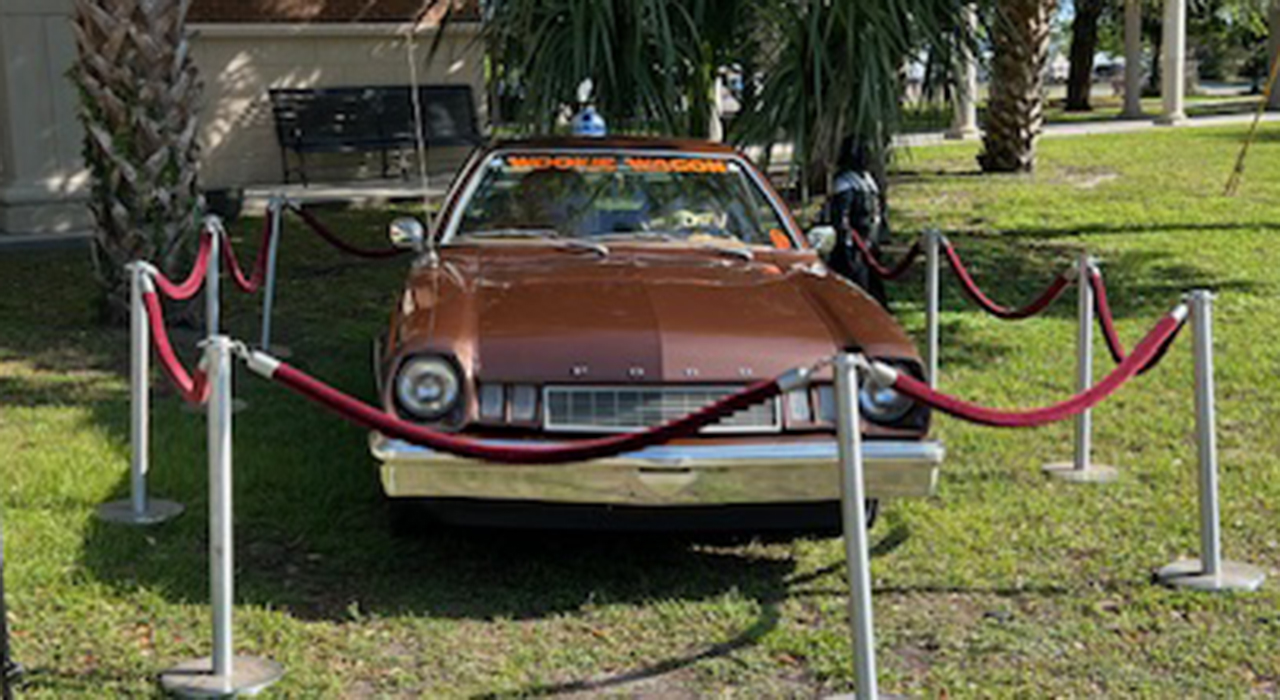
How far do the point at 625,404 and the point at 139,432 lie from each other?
2.10 metres

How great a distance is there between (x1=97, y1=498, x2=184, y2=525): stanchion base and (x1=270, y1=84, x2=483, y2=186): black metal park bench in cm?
1223

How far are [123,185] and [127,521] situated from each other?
3.90m

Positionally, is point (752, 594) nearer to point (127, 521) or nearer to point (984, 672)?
point (984, 672)

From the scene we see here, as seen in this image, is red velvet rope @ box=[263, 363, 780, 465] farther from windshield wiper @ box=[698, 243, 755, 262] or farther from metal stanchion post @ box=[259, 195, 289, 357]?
metal stanchion post @ box=[259, 195, 289, 357]

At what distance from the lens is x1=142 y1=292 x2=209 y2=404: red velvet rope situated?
456cm

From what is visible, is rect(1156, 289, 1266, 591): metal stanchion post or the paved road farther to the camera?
the paved road

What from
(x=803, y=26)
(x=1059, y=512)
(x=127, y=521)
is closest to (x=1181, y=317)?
(x=1059, y=512)

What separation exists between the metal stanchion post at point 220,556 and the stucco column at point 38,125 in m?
10.7

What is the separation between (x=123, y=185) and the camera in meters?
9.09

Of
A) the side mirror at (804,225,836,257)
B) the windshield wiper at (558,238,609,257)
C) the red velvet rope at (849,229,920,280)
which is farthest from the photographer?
the red velvet rope at (849,229,920,280)

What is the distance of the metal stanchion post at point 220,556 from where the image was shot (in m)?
4.23

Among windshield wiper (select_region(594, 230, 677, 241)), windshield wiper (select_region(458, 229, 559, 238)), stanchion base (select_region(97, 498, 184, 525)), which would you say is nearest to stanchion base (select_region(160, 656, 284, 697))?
stanchion base (select_region(97, 498, 184, 525))

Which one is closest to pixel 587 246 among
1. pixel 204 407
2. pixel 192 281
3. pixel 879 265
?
pixel 192 281

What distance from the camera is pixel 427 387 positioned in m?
4.82
